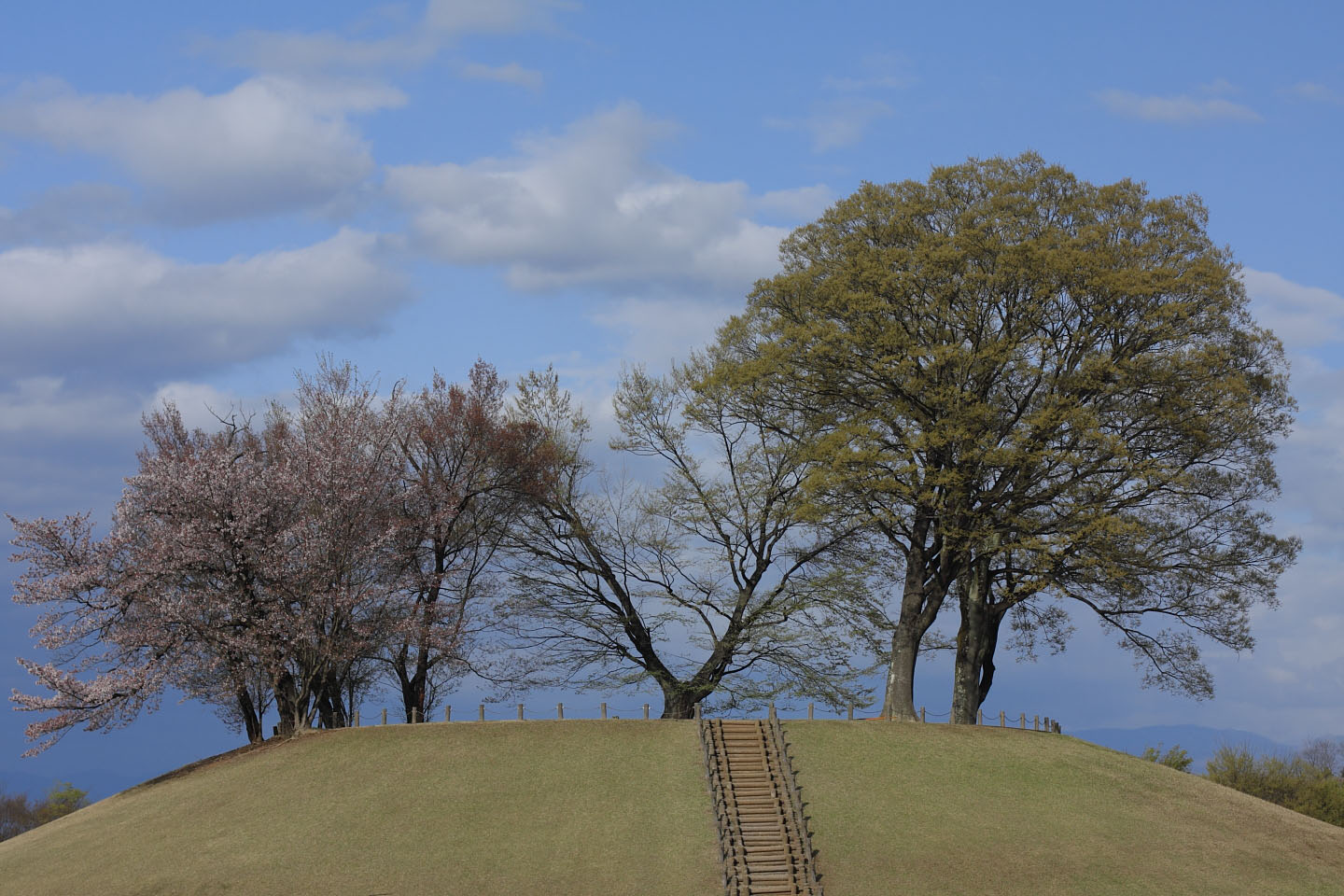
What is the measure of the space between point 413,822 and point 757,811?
10728mm

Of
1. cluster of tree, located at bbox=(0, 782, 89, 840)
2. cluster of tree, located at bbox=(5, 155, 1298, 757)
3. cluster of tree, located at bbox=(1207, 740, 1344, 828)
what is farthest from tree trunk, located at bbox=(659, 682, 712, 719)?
cluster of tree, located at bbox=(0, 782, 89, 840)

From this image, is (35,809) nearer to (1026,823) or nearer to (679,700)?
(679,700)

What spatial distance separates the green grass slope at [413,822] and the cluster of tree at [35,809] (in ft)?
148

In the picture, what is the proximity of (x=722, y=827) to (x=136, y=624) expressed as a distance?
2443 centimetres

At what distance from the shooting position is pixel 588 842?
34812 mm

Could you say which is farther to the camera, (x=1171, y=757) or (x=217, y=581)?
(x=1171, y=757)

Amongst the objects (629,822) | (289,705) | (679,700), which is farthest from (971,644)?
(289,705)

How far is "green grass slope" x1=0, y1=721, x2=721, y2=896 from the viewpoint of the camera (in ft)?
110

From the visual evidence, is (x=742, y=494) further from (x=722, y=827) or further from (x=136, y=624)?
(x=136, y=624)

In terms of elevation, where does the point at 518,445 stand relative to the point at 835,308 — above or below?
below

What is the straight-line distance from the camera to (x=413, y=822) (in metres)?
36.5

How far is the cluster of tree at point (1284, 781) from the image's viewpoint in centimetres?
5681

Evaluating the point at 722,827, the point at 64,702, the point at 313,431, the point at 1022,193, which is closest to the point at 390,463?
the point at 313,431

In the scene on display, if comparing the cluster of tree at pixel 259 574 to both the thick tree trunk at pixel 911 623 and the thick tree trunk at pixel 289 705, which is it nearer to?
the thick tree trunk at pixel 289 705
